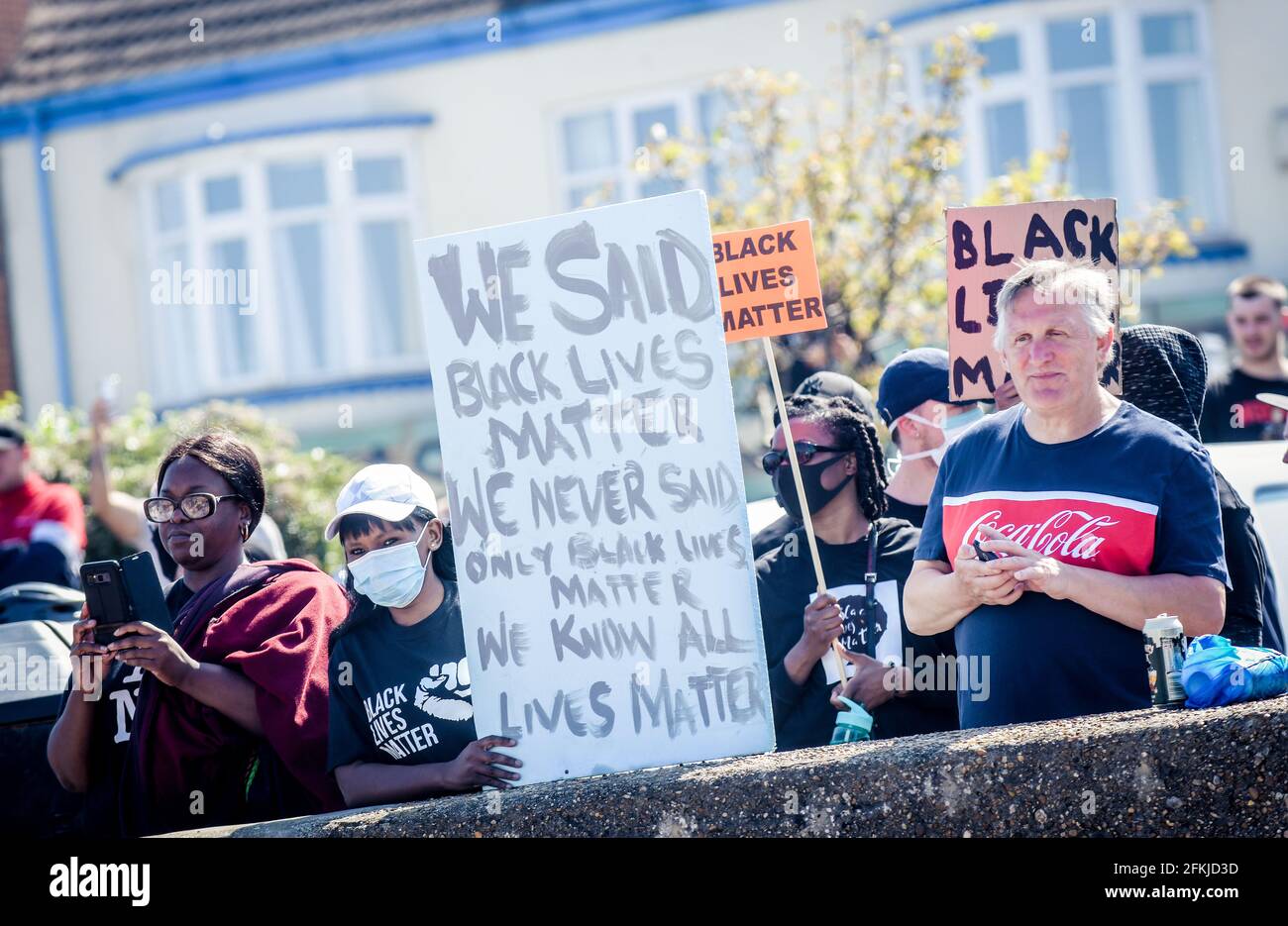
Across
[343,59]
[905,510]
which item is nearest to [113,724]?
[905,510]

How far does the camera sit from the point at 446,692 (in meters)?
4.14

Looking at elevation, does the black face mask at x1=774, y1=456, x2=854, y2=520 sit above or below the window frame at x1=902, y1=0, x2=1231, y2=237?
below

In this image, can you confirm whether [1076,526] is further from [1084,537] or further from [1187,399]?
[1187,399]

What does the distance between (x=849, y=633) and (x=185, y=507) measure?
1911 mm

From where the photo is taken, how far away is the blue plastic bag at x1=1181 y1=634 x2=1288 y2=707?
3098 mm

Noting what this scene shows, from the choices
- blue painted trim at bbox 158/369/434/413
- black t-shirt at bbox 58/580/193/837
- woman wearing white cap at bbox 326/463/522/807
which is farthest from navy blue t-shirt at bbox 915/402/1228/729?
blue painted trim at bbox 158/369/434/413

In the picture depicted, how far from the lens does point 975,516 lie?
3604mm

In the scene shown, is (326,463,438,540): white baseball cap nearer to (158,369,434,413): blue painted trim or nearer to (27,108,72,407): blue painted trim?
(158,369,434,413): blue painted trim

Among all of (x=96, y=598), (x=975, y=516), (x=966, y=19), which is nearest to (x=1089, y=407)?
(x=975, y=516)

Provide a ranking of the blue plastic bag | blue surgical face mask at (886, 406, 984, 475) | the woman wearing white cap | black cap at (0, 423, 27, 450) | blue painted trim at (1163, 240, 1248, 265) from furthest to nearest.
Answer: blue painted trim at (1163, 240, 1248, 265) < black cap at (0, 423, 27, 450) < blue surgical face mask at (886, 406, 984, 475) < the woman wearing white cap < the blue plastic bag

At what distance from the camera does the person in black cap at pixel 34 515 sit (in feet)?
23.0

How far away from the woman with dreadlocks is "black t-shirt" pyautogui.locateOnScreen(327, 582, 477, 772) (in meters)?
0.86

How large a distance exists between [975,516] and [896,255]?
6379 mm
